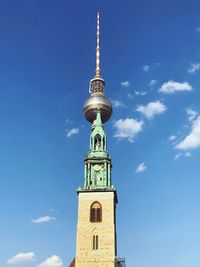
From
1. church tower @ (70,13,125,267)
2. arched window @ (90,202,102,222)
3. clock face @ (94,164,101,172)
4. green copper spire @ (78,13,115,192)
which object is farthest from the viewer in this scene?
clock face @ (94,164,101,172)

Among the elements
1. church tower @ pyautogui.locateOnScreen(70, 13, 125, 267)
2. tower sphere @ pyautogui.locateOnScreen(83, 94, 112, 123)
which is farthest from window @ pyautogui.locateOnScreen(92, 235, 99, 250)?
tower sphere @ pyautogui.locateOnScreen(83, 94, 112, 123)

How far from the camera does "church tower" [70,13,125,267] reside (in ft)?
193

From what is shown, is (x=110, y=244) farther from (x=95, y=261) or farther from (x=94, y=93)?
(x=94, y=93)

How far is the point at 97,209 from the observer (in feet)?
205

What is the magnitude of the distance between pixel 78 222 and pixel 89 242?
3287 mm

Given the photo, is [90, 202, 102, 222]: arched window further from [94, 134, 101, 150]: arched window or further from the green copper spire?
[94, 134, 101, 150]: arched window

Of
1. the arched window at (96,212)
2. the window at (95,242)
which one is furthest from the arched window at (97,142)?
the window at (95,242)

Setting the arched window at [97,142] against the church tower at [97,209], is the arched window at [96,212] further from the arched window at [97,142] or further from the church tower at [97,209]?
the arched window at [97,142]

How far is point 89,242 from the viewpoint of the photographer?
196 feet

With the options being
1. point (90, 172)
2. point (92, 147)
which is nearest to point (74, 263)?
point (90, 172)

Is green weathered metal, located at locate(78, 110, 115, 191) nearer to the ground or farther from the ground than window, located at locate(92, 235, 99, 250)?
farther from the ground

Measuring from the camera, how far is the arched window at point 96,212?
61.7 m

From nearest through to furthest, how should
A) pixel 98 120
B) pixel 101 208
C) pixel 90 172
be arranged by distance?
pixel 101 208 → pixel 90 172 → pixel 98 120

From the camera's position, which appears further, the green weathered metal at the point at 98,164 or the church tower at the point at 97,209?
the green weathered metal at the point at 98,164
